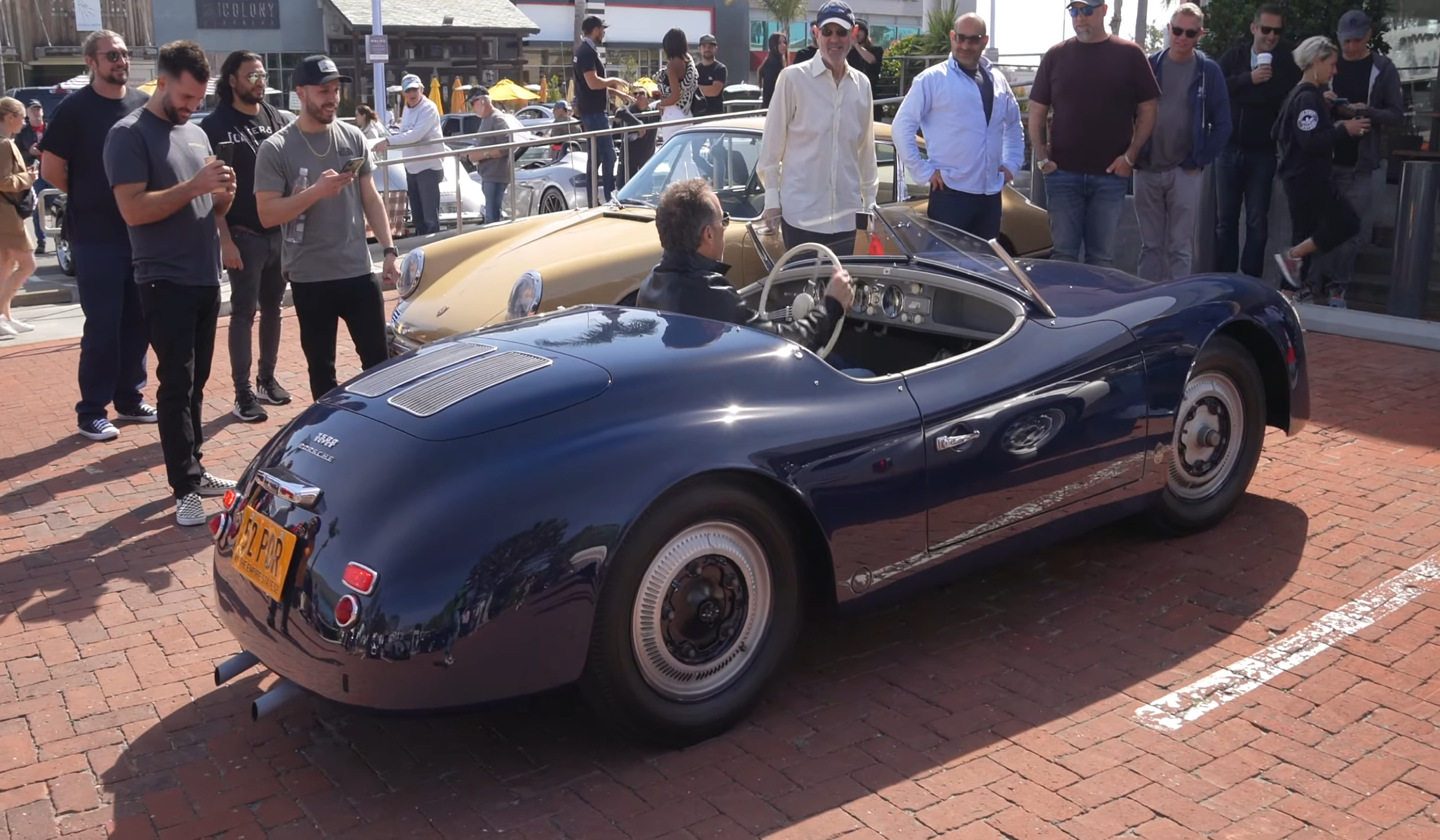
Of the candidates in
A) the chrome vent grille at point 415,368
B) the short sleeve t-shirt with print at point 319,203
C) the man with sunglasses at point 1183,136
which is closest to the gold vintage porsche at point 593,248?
the short sleeve t-shirt with print at point 319,203

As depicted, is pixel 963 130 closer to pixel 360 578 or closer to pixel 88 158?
pixel 88 158

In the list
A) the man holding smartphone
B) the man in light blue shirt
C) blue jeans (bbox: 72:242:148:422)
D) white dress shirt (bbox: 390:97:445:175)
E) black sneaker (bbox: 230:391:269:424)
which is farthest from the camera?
white dress shirt (bbox: 390:97:445:175)

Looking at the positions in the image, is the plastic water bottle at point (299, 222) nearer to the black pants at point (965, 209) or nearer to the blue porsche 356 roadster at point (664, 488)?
the blue porsche 356 roadster at point (664, 488)

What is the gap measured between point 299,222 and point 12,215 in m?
4.64

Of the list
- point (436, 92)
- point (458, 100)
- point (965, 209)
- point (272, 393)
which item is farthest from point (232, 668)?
point (436, 92)

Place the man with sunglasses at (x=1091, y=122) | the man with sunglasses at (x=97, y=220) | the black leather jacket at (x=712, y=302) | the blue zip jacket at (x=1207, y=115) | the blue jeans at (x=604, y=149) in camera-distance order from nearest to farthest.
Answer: the black leather jacket at (x=712, y=302) < the man with sunglasses at (x=97, y=220) < the man with sunglasses at (x=1091, y=122) < the blue zip jacket at (x=1207, y=115) < the blue jeans at (x=604, y=149)

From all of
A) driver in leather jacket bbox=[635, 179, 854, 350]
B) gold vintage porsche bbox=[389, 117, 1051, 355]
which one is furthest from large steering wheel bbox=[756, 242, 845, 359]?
gold vintage porsche bbox=[389, 117, 1051, 355]

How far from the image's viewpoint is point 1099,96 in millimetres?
7965

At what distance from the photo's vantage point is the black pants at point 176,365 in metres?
5.53

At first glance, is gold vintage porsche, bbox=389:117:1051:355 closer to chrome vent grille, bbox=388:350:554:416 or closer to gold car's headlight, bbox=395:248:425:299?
gold car's headlight, bbox=395:248:425:299

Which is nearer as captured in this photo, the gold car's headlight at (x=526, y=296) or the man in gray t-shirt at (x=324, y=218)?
the man in gray t-shirt at (x=324, y=218)

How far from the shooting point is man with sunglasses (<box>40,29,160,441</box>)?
6.57 meters

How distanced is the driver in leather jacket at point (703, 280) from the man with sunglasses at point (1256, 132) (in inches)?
238

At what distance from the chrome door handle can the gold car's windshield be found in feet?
12.3
